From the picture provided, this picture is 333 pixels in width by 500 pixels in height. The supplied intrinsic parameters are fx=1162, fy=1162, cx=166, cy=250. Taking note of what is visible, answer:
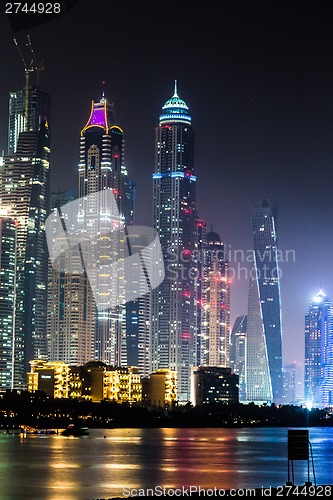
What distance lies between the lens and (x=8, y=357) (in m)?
167

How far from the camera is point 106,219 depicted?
19600 centimetres

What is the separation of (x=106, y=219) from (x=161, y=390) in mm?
34947

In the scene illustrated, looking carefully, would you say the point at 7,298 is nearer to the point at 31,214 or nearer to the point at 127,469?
the point at 31,214

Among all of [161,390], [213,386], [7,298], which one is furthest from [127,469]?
[213,386]

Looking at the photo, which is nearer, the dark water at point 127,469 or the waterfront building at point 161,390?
the dark water at point 127,469

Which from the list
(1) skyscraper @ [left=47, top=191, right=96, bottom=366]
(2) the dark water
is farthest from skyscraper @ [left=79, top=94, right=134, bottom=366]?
(2) the dark water

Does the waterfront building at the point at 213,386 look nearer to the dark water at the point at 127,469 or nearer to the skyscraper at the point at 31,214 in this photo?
the skyscraper at the point at 31,214

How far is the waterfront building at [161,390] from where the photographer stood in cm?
17425

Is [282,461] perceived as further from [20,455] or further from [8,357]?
[8,357]

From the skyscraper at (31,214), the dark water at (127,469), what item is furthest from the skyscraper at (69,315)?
the dark water at (127,469)

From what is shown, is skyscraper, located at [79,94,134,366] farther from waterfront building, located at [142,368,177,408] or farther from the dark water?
the dark water

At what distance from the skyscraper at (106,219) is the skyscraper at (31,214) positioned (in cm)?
1101

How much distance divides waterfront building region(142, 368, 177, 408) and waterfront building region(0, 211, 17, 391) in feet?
70.9

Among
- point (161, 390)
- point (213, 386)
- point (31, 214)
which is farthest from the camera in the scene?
point (213, 386)
